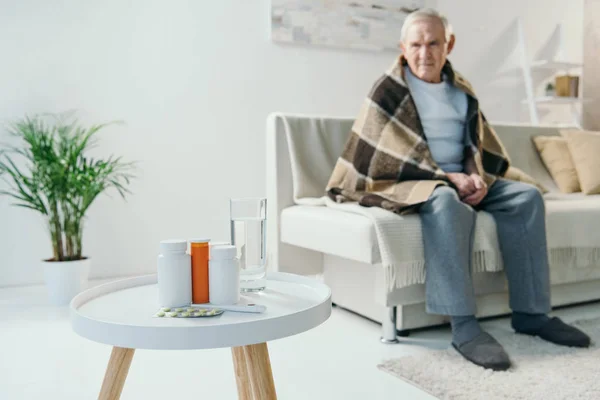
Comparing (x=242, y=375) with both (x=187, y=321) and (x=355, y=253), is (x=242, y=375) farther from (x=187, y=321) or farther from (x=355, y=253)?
(x=355, y=253)

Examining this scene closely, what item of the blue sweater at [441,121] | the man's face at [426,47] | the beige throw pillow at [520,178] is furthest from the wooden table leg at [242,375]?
the beige throw pillow at [520,178]

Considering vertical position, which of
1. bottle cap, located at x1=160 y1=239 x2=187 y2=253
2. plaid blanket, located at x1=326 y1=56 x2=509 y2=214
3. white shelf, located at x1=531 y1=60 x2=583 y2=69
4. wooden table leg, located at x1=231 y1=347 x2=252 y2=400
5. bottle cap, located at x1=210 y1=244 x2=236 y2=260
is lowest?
wooden table leg, located at x1=231 y1=347 x2=252 y2=400

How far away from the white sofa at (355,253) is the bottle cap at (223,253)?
85 centimetres

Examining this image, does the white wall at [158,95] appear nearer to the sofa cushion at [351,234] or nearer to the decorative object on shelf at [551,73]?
the sofa cushion at [351,234]

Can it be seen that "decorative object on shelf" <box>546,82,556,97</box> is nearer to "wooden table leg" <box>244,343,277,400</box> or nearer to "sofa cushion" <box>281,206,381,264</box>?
"sofa cushion" <box>281,206,381,264</box>

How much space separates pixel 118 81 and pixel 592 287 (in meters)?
2.29

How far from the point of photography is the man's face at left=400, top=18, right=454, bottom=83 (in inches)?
83.6

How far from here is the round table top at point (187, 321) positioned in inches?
32.6

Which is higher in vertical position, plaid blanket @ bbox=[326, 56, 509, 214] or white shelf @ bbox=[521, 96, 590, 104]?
white shelf @ bbox=[521, 96, 590, 104]

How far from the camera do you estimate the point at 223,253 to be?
0.99 metres

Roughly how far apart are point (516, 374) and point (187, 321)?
104 cm

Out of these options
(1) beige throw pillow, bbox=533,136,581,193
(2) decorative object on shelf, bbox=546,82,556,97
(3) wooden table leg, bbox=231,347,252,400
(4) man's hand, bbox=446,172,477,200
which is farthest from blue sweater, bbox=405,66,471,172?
(2) decorative object on shelf, bbox=546,82,556,97

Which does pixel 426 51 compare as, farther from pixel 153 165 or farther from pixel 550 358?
pixel 153 165

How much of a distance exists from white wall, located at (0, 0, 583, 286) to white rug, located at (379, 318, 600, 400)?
1.72 m
